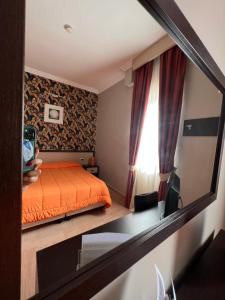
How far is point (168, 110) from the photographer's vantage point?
765 mm

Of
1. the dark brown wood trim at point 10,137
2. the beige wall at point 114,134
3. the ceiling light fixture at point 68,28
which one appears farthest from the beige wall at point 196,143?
the dark brown wood trim at point 10,137

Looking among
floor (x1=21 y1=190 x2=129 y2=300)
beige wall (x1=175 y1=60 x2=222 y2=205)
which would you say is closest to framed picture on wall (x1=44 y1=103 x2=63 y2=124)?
floor (x1=21 y1=190 x2=129 y2=300)

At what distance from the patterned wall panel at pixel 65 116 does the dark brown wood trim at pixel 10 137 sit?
0.11 metres

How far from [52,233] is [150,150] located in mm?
526

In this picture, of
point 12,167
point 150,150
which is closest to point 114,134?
point 150,150

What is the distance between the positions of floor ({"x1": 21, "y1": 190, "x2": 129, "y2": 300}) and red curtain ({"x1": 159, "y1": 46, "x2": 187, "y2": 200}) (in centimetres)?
23

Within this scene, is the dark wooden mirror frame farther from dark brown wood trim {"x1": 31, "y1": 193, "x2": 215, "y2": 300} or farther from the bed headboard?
the bed headboard

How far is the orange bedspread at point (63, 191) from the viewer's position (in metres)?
0.45

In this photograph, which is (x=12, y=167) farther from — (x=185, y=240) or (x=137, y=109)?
(x=185, y=240)

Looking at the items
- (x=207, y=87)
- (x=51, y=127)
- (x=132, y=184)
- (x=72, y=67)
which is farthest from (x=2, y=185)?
(x=207, y=87)

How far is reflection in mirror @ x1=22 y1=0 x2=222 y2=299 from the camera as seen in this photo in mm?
403

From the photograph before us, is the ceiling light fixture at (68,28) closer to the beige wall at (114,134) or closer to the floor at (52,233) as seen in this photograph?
the beige wall at (114,134)

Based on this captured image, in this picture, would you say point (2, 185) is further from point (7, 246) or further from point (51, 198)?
point (51, 198)

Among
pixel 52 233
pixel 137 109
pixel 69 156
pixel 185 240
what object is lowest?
pixel 185 240
